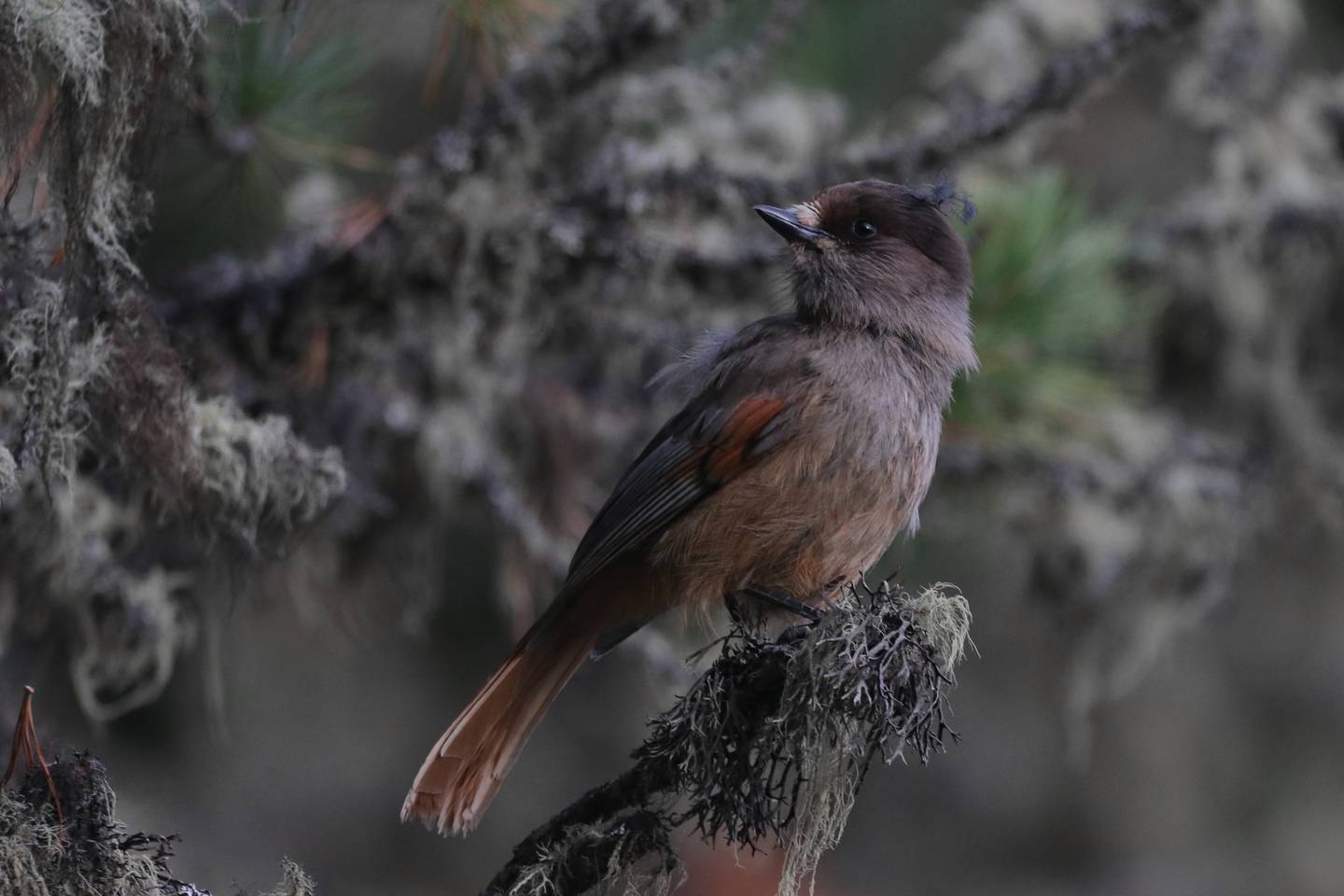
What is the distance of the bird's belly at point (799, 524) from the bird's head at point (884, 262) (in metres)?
0.35

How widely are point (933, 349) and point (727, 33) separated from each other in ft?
5.36

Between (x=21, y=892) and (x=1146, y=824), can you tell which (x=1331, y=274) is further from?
(x=21, y=892)

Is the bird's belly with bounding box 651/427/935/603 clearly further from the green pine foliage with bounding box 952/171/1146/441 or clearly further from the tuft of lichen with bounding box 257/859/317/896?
the green pine foliage with bounding box 952/171/1146/441

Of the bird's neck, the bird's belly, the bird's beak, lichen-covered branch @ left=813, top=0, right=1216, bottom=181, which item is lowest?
the bird's belly

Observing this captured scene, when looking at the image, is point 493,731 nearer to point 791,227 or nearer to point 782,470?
point 782,470

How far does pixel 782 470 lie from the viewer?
321 cm

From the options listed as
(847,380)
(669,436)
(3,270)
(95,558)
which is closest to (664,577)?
(669,436)

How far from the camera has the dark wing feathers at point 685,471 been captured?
3289 millimetres

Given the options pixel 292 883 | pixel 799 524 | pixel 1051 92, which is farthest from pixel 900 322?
pixel 292 883

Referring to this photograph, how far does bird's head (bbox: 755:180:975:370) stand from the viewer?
3.49 metres

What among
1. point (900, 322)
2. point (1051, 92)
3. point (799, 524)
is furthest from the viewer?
point (1051, 92)

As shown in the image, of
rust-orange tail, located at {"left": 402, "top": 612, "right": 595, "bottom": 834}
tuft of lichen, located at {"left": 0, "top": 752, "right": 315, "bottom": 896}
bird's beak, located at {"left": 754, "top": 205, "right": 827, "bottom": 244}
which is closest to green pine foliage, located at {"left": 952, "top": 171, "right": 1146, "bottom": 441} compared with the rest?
bird's beak, located at {"left": 754, "top": 205, "right": 827, "bottom": 244}

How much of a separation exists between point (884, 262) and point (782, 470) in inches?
25.9

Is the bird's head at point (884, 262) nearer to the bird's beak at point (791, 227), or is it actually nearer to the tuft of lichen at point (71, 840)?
the bird's beak at point (791, 227)
